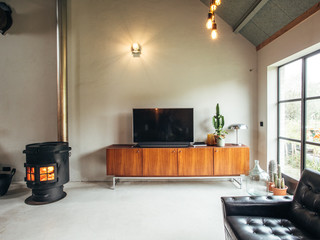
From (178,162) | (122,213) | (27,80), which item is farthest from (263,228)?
(27,80)

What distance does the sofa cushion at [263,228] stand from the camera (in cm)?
143

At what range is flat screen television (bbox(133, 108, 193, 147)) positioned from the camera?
12.2 ft

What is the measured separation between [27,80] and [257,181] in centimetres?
487

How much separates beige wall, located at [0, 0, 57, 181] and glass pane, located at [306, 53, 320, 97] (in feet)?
15.4

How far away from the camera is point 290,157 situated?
330 centimetres

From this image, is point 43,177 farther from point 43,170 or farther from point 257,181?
point 257,181

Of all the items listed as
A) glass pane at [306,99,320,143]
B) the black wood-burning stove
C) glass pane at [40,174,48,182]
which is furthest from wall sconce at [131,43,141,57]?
glass pane at [306,99,320,143]

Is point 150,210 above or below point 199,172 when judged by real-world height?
below

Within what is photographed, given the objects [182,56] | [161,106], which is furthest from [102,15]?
[161,106]

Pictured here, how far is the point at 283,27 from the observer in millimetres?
3059

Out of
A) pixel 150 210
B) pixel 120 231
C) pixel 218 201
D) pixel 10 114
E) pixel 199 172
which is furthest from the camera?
pixel 10 114

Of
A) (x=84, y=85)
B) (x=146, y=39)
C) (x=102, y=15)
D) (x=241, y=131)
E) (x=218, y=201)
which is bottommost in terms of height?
(x=218, y=201)

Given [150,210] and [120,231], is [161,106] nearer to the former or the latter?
[150,210]

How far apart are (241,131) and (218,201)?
1.69m
